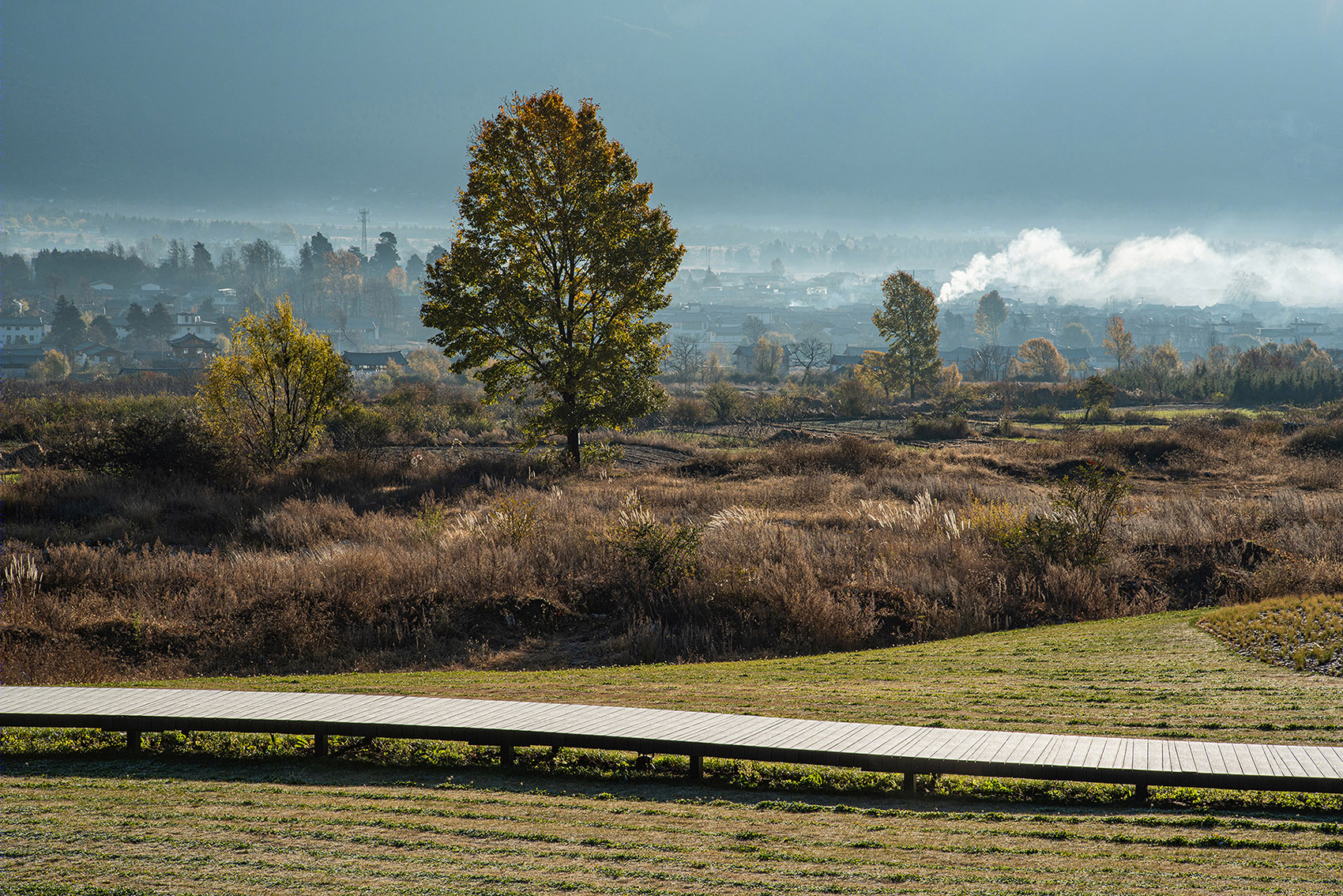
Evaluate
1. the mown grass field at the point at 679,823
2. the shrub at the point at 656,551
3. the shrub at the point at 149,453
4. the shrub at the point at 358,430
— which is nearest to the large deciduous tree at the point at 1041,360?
the shrub at the point at 358,430

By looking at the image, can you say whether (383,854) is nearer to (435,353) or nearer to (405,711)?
(405,711)

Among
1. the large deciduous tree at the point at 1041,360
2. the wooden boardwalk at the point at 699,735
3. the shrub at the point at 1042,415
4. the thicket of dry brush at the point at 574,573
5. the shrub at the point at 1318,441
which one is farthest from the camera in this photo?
the large deciduous tree at the point at 1041,360

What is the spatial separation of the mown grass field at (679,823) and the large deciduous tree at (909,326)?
67.9 meters

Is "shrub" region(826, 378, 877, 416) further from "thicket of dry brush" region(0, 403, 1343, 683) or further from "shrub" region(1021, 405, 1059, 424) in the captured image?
"thicket of dry brush" region(0, 403, 1343, 683)

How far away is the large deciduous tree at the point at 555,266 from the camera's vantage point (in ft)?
89.6

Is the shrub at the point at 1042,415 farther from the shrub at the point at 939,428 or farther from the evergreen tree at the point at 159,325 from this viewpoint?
the evergreen tree at the point at 159,325

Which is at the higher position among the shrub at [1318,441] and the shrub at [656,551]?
the shrub at [1318,441]

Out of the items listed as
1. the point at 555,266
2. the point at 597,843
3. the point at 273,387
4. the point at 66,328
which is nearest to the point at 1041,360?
the point at 555,266

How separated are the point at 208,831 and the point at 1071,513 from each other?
14322mm

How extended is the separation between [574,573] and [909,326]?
64.1 m

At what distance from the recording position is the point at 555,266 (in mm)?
28594

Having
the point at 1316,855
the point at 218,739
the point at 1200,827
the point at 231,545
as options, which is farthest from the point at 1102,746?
the point at 231,545

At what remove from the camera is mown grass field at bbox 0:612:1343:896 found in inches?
178

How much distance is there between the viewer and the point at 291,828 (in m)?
5.25
